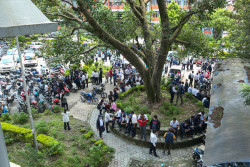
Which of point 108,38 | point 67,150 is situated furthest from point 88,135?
point 108,38

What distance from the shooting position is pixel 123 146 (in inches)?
419

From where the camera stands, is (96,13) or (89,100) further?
(89,100)

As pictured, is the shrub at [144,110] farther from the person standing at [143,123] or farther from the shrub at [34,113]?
the shrub at [34,113]

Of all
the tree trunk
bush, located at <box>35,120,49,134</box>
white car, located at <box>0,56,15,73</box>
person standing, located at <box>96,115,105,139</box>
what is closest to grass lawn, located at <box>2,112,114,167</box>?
bush, located at <box>35,120,49,134</box>

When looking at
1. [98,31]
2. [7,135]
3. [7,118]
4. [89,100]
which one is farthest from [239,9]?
[7,118]

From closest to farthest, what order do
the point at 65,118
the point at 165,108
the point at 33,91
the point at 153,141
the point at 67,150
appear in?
the point at 153,141, the point at 67,150, the point at 65,118, the point at 165,108, the point at 33,91

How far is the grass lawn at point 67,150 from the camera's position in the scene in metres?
8.17

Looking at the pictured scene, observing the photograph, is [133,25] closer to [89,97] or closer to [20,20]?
[89,97]

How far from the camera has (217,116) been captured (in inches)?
301

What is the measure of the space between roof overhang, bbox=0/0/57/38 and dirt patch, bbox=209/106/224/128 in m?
5.98

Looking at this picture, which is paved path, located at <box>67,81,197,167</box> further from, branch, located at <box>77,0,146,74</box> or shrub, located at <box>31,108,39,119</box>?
branch, located at <box>77,0,146,74</box>

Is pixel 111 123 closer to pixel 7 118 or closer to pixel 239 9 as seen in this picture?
pixel 7 118

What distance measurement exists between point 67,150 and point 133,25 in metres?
7.36

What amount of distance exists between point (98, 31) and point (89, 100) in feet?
20.5
